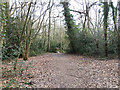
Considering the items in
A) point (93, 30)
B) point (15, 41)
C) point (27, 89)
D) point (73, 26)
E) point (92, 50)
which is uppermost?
point (73, 26)

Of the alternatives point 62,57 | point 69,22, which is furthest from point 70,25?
point 62,57

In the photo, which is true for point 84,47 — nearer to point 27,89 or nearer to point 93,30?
point 93,30

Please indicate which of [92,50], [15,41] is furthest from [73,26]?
[15,41]

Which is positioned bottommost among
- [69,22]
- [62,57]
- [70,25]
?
A: [62,57]

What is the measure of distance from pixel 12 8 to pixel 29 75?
19.5 ft

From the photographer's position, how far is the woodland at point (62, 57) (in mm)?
4250

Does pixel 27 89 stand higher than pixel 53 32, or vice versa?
pixel 53 32

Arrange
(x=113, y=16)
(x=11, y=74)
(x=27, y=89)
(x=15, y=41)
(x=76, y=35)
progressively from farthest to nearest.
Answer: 1. (x=76, y=35)
2. (x=15, y=41)
3. (x=113, y=16)
4. (x=11, y=74)
5. (x=27, y=89)

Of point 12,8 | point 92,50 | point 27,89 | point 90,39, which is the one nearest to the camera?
point 27,89

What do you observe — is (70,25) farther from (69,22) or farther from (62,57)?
(62,57)

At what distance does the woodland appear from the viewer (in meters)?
4.25

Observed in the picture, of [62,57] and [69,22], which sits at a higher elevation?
[69,22]

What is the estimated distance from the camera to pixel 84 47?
12203 millimetres

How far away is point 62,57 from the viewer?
36.6 ft
